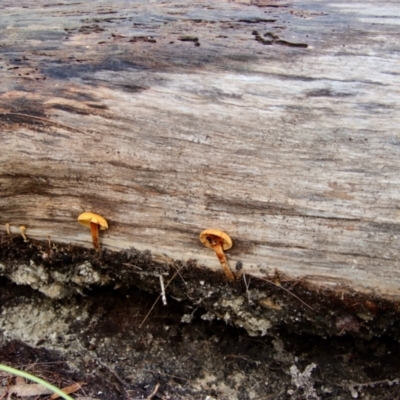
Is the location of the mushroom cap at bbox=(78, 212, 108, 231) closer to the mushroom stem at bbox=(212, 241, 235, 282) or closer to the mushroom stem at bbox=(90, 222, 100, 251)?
the mushroom stem at bbox=(90, 222, 100, 251)

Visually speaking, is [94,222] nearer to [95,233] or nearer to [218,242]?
[95,233]

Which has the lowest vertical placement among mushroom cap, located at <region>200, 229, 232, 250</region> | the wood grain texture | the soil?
the soil

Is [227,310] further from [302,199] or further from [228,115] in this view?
[228,115]

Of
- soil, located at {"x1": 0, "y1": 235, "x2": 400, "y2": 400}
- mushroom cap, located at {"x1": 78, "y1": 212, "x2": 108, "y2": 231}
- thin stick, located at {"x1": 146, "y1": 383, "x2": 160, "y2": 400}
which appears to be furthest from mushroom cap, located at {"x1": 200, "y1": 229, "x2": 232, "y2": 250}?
thin stick, located at {"x1": 146, "y1": 383, "x2": 160, "y2": 400}

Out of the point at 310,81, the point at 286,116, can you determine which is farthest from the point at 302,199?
the point at 310,81

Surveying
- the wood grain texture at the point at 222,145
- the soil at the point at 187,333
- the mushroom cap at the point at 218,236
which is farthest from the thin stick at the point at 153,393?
the mushroom cap at the point at 218,236

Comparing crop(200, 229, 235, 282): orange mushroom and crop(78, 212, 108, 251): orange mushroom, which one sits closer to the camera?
crop(200, 229, 235, 282): orange mushroom
